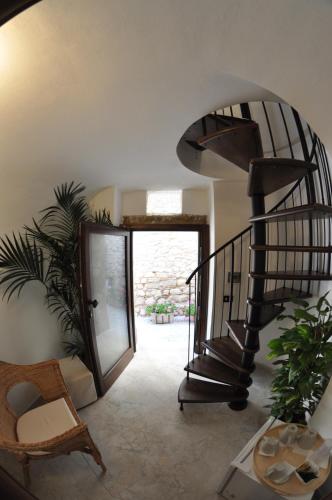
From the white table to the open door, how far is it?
1385mm

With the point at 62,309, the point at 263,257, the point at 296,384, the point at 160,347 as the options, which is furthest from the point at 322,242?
the point at 62,309

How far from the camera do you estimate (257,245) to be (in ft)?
5.50

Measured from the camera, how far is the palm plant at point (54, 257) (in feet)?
6.10

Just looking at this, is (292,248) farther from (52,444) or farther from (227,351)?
(52,444)

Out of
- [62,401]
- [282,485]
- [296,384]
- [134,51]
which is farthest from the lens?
[62,401]

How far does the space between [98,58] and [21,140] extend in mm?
834

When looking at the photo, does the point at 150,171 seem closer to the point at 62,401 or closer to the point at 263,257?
the point at 263,257

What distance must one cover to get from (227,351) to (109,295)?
4.76 feet

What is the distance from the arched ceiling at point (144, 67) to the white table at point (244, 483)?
1795mm

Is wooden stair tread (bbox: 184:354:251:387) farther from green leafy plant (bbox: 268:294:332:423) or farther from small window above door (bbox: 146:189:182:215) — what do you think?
small window above door (bbox: 146:189:182:215)

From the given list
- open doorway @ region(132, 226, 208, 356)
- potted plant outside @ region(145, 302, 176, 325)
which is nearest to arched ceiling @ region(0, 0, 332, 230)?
open doorway @ region(132, 226, 208, 356)

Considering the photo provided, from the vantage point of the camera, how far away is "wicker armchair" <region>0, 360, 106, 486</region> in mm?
1312

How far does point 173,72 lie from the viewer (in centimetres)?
112

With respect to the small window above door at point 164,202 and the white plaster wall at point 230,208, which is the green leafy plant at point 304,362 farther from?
the small window above door at point 164,202
